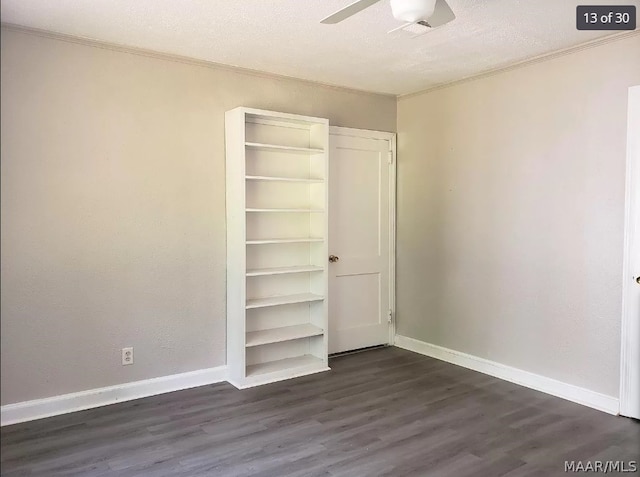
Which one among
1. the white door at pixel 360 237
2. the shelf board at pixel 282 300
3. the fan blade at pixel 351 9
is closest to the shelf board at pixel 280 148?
the white door at pixel 360 237

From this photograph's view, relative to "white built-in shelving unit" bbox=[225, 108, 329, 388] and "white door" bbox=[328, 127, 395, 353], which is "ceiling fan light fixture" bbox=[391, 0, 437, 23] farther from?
"white door" bbox=[328, 127, 395, 353]

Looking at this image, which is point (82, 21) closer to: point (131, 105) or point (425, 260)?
point (131, 105)

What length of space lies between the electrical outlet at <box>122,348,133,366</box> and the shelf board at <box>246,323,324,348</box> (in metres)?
0.78

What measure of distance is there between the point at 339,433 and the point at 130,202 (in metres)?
1.89

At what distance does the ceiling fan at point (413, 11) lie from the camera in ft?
6.62

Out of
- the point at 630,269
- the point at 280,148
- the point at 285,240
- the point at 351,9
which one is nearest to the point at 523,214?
the point at 630,269

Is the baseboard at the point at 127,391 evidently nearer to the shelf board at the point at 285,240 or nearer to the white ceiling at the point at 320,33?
the shelf board at the point at 285,240

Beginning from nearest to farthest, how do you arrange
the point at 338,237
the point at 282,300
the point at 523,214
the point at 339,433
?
the point at 339,433, the point at 523,214, the point at 282,300, the point at 338,237

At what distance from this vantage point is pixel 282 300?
3775 millimetres

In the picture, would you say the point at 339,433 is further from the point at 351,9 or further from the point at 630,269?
the point at 351,9

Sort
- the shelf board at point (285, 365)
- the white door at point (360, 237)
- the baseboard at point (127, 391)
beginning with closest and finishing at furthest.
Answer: the baseboard at point (127, 391)
the shelf board at point (285, 365)
the white door at point (360, 237)

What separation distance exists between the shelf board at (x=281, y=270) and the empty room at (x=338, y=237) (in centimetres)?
5

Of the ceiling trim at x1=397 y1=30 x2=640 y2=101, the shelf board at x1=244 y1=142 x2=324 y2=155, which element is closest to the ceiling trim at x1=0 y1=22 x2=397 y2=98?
the shelf board at x1=244 y1=142 x2=324 y2=155

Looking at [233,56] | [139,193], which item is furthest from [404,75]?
[139,193]
